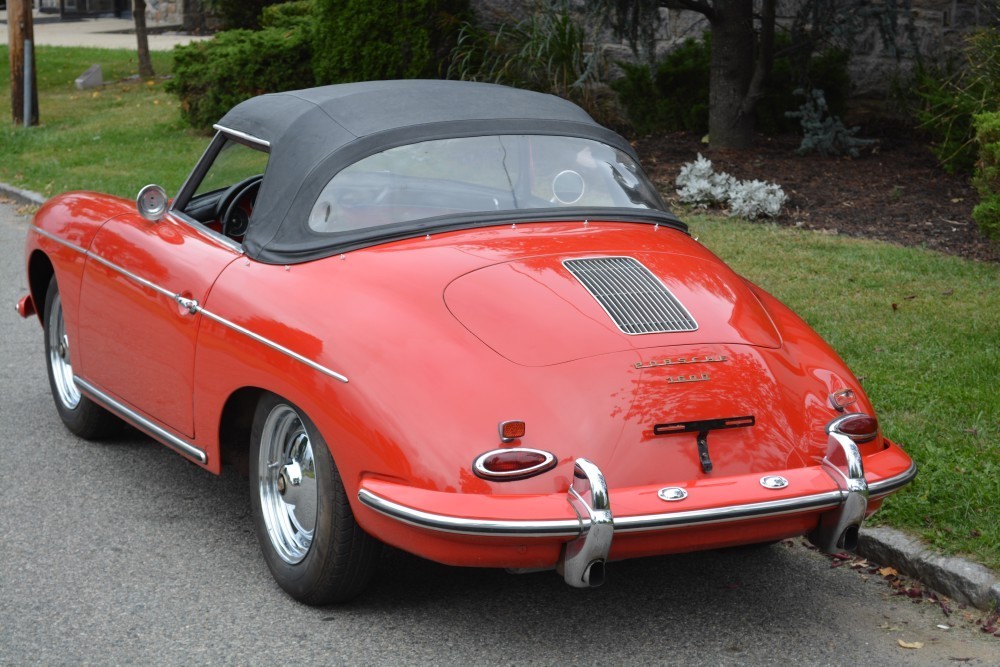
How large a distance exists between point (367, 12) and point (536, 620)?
1121 centimetres

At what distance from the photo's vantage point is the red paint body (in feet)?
11.6

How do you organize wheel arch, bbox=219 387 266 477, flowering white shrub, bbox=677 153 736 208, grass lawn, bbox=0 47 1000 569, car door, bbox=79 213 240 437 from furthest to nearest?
flowering white shrub, bbox=677 153 736 208, grass lawn, bbox=0 47 1000 569, car door, bbox=79 213 240 437, wheel arch, bbox=219 387 266 477

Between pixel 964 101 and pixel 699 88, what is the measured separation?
10.7 feet

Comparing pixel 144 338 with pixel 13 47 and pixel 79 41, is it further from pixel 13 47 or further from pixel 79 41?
pixel 79 41

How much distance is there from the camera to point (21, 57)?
52.8 ft

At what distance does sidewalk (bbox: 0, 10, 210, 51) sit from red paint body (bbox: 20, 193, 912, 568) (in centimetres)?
2077

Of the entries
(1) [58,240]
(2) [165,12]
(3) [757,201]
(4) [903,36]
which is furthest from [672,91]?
(2) [165,12]

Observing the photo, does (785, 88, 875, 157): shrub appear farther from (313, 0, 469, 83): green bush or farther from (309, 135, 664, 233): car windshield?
(309, 135, 664, 233): car windshield

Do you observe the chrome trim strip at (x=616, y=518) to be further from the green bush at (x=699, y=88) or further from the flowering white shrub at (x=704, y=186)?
the green bush at (x=699, y=88)

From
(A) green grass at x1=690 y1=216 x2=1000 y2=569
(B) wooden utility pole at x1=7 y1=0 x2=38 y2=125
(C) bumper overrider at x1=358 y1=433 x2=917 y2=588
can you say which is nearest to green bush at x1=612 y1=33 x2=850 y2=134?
(A) green grass at x1=690 y1=216 x2=1000 y2=569

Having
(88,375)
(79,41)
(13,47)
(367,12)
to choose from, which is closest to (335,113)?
(88,375)

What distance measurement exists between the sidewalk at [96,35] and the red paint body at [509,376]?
68.1 feet

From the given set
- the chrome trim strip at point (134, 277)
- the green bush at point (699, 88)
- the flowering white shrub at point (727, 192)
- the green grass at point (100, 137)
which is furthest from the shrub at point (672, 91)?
the chrome trim strip at point (134, 277)

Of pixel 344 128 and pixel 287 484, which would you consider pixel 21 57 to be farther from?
pixel 287 484
